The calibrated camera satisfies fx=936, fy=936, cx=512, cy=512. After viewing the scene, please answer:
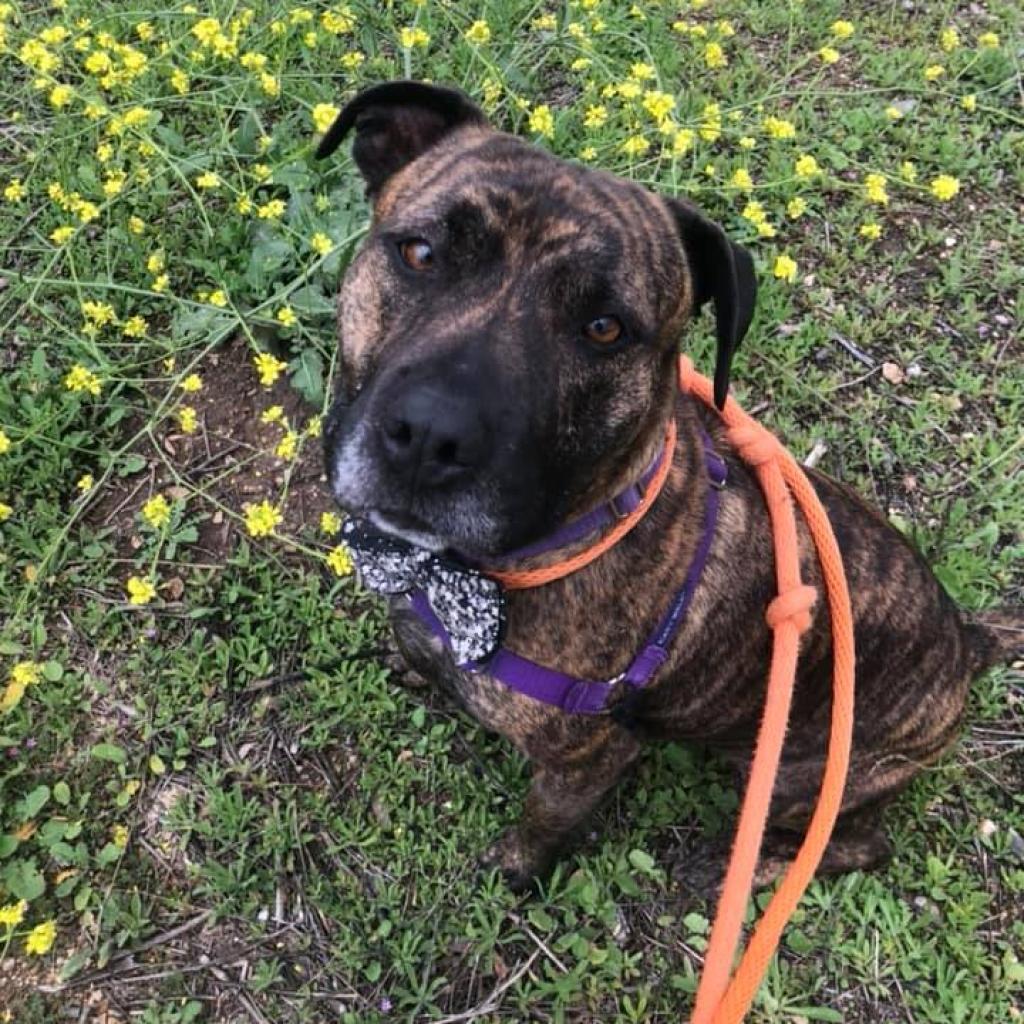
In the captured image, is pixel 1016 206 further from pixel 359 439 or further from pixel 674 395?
pixel 359 439

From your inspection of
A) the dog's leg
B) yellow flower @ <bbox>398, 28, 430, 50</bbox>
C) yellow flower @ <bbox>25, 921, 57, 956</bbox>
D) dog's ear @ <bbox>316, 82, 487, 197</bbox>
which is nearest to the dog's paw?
the dog's leg

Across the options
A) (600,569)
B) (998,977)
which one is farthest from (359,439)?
(998,977)

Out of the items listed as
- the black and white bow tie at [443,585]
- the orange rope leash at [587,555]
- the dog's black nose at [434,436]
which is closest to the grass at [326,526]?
the black and white bow tie at [443,585]

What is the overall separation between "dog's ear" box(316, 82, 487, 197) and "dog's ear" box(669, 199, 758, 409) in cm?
63

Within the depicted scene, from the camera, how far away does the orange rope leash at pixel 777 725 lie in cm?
192

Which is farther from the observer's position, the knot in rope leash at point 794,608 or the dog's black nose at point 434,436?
the knot in rope leash at point 794,608

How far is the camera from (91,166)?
398 centimetres

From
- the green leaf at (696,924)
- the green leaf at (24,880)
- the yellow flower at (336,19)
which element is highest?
the yellow flower at (336,19)

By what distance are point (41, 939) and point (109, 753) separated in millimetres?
615

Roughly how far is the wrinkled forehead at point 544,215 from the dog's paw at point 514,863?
6.06 ft

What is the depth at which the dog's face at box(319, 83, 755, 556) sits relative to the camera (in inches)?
72.7

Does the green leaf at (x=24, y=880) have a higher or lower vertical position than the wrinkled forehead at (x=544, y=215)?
lower

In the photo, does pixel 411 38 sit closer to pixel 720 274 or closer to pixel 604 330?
pixel 720 274

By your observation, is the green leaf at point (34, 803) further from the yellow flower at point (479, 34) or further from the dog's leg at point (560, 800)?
the yellow flower at point (479, 34)
